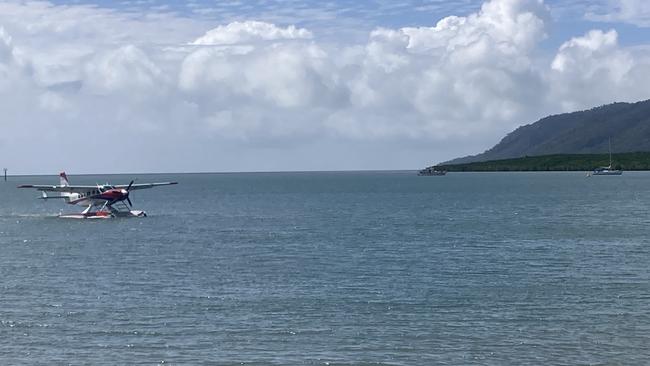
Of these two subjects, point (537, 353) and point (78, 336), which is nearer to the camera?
point (537, 353)

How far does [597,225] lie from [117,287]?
63.3m

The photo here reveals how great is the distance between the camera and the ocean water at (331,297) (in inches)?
1489

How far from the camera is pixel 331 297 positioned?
5044 cm

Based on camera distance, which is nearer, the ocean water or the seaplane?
the ocean water

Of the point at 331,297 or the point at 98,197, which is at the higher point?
the point at 98,197

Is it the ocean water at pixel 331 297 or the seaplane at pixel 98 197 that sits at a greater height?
the seaplane at pixel 98 197

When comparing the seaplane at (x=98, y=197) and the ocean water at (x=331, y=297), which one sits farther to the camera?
the seaplane at (x=98, y=197)

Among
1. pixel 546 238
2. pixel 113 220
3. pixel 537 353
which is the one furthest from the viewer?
pixel 113 220

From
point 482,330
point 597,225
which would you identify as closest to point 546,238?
point 597,225

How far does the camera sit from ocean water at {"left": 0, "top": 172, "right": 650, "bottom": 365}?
3781 centimetres

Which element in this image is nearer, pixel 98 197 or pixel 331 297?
pixel 331 297

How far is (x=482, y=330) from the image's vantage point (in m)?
41.2

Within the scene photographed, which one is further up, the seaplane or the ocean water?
the seaplane

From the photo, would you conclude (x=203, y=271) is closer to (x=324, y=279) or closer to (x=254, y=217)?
(x=324, y=279)
